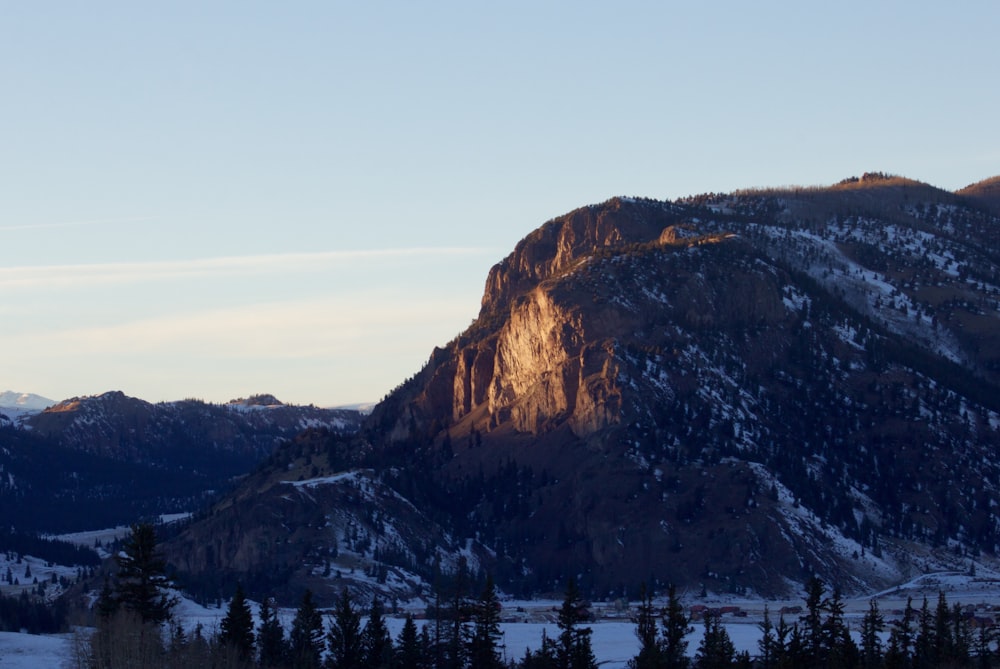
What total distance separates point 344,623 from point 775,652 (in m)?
40.1

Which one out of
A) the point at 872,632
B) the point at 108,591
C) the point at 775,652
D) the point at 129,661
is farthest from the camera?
the point at 872,632

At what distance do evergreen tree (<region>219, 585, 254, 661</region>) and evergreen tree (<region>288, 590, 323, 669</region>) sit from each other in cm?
528

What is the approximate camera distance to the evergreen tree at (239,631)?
164 m

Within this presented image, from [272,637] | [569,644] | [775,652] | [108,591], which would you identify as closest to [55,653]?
[108,591]

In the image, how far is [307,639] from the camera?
175 meters

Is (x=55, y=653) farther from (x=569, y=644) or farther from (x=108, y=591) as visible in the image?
(x=569, y=644)

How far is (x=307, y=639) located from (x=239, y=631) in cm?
1054

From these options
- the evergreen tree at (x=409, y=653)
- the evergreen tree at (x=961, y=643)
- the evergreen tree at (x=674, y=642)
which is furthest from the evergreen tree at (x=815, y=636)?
the evergreen tree at (x=409, y=653)

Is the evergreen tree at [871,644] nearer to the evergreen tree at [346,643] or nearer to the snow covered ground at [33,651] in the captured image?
the evergreen tree at [346,643]

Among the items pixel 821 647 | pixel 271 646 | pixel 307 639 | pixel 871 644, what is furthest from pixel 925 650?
pixel 271 646

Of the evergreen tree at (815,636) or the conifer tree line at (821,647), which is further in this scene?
the evergreen tree at (815,636)

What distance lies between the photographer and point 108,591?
5920 inches

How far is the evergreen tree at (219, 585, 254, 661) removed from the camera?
164250 millimetres

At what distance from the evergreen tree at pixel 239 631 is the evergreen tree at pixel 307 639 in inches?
208
